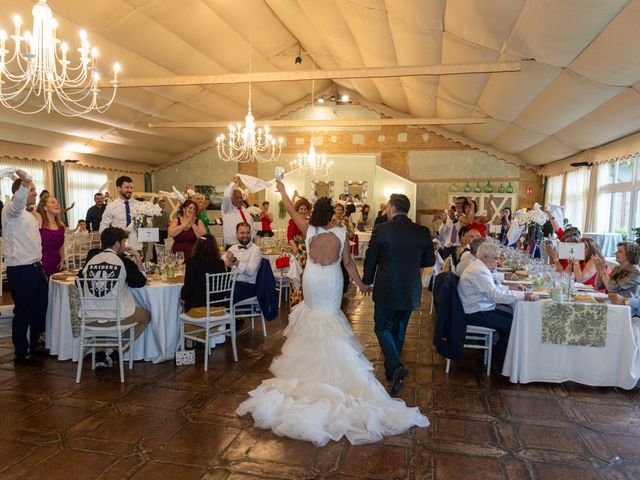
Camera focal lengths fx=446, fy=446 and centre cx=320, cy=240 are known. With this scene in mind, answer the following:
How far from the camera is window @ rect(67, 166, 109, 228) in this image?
11766mm

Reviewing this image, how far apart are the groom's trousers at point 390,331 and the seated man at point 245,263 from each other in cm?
161

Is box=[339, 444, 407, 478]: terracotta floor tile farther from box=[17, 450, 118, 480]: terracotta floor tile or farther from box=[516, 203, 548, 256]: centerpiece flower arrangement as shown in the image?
box=[516, 203, 548, 256]: centerpiece flower arrangement


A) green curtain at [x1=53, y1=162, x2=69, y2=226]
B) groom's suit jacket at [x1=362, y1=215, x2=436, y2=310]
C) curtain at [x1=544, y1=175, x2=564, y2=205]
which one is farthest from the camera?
curtain at [x1=544, y1=175, x2=564, y2=205]

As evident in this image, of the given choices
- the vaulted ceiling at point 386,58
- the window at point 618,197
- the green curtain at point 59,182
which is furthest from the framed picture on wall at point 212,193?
the window at point 618,197

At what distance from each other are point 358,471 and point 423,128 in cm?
1248

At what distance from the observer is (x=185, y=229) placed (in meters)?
5.19

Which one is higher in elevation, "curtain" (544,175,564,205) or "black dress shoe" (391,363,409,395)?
"curtain" (544,175,564,205)

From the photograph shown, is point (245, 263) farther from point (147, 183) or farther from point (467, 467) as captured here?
point (147, 183)

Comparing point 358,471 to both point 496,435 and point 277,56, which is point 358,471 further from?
point 277,56

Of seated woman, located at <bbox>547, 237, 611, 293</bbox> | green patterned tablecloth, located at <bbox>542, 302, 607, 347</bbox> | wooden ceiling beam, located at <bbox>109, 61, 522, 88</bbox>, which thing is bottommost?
green patterned tablecloth, located at <bbox>542, 302, 607, 347</bbox>

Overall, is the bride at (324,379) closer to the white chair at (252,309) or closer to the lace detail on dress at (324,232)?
the lace detail on dress at (324,232)

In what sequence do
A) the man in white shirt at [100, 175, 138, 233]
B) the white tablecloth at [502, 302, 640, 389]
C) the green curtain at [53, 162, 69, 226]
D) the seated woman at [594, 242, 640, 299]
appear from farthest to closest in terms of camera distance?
the green curtain at [53, 162, 69, 226] < the man in white shirt at [100, 175, 138, 233] < the seated woman at [594, 242, 640, 299] < the white tablecloth at [502, 302, 640, 389]

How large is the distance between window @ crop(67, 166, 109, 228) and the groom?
35.2 feet

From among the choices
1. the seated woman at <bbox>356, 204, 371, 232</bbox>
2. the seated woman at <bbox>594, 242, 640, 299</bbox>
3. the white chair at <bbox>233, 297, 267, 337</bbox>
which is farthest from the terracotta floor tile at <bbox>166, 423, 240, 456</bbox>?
the seated woman at <bbox>356, 204, 371, 232</bbox>
